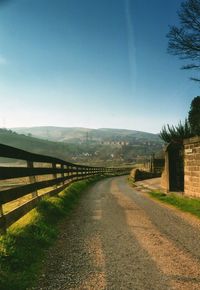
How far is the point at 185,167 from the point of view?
46.3ft

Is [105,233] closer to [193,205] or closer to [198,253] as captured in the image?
[198,253]

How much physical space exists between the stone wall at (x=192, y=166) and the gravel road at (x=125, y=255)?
426 cm

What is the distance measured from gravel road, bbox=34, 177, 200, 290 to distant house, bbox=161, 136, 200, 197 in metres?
4.45

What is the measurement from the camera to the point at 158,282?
4055mm

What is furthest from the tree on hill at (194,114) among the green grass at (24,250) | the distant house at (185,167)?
the green grass at (24,250)

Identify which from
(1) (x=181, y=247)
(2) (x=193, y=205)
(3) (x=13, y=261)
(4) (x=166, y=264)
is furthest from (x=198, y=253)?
(2) (x=193, y=205)

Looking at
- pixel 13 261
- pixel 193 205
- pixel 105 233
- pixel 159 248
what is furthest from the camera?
pixel 193 205

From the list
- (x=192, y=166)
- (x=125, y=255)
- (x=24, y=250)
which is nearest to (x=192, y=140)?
(x=192, y=166)

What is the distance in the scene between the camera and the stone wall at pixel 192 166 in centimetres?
1246

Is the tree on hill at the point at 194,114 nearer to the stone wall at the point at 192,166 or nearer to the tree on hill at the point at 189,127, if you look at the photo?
the tree on hill at the point at 189,127

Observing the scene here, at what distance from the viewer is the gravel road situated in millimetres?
4105

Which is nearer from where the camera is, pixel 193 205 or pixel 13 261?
pixel 13 261

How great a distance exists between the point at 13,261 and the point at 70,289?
0.86 m

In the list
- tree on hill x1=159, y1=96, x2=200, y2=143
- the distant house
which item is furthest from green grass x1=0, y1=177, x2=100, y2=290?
tree on hill x1=159, y1=96, x2=200, y2=143
